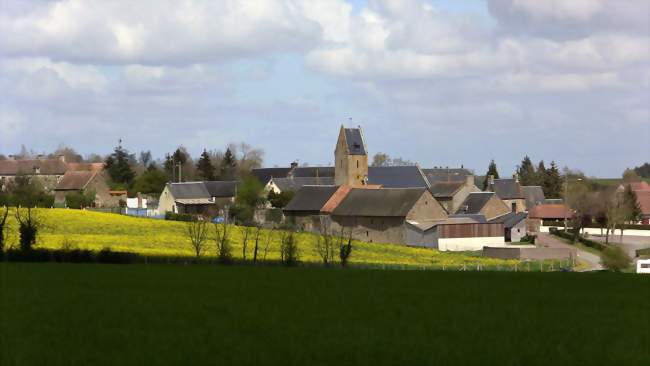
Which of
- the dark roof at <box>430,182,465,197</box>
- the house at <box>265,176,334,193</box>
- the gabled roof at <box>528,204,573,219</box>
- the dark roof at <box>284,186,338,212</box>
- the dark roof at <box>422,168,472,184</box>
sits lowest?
the gabled roof at <box>528,204,573,219</box>

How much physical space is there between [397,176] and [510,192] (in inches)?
725

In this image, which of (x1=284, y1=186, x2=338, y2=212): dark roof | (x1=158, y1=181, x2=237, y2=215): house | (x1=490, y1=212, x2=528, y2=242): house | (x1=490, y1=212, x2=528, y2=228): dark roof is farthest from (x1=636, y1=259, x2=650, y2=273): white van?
(x1=158, y1=181, x2=237, y2=215): house

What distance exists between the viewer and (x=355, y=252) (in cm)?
6300

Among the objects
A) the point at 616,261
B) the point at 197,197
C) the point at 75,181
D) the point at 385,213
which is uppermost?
the point at 75,181

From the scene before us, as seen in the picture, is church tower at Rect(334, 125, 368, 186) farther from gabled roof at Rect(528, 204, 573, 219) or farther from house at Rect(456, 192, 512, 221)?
gabled roof at Rect(528, 204, 573, 219)

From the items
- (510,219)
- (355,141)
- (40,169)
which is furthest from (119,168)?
(510,219)

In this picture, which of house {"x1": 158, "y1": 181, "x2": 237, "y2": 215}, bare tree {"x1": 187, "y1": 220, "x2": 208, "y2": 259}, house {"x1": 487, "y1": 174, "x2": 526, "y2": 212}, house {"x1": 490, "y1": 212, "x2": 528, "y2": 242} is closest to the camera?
bare tree {"x1": 187, "y1": 220, "x2": 208, "y2": 259}

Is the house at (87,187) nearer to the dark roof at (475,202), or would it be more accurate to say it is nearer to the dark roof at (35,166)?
the dark roof at (35,166)

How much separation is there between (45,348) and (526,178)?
150 meters

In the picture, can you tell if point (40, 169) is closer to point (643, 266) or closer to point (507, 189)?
point (507, 189)

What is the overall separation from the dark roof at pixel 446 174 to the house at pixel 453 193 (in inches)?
440

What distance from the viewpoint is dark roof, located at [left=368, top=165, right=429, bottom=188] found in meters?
113

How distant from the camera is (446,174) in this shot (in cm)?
12412

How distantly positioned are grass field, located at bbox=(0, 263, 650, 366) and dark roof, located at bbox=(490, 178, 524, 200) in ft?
302
